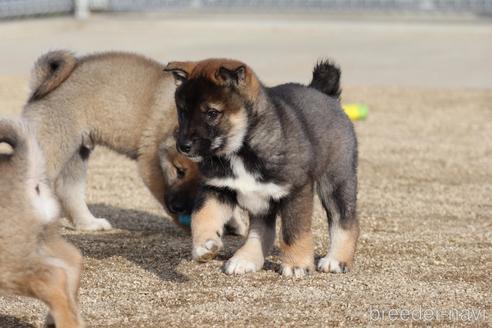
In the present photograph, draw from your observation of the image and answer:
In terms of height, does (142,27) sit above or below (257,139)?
below

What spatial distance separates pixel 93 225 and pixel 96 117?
707mm

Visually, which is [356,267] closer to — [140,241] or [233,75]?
[233,75]

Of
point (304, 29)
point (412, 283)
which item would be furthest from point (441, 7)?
point (412, 283)

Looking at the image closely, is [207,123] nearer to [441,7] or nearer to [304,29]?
[304,29]

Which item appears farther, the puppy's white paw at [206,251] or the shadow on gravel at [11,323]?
the puppy's white paw at [206,251]

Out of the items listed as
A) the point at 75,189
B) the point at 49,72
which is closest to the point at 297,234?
the point at 75,189

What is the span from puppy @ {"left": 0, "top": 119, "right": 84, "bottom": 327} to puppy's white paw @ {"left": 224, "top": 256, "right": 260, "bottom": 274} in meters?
1.28

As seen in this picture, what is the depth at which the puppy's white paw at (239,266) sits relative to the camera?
5.98 meters

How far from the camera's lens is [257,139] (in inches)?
225

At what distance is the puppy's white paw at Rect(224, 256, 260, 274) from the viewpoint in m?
5.98

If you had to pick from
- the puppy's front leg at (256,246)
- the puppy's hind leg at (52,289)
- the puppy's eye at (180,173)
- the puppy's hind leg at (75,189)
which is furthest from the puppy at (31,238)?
the puppy's hind leg at (75,189)

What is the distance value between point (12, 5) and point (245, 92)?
12379mm

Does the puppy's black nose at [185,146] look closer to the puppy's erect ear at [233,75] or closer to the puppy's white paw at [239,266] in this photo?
the puppy's erect ear at [233,75]

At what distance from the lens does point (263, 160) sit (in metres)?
5.72
